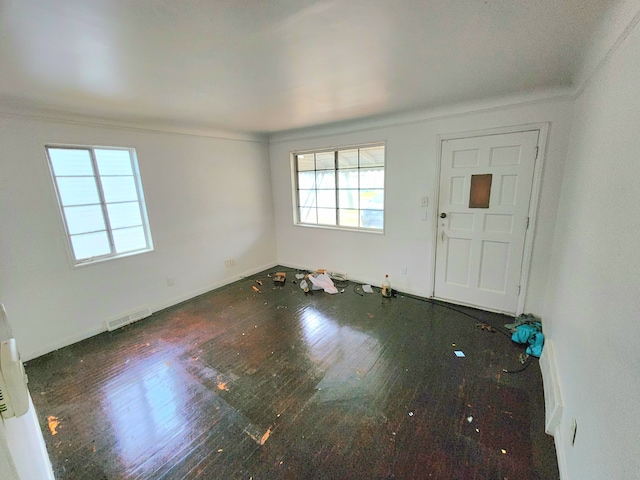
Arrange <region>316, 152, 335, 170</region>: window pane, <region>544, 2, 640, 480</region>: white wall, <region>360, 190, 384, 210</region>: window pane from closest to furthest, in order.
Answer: <region>544, 2, 640, 480</region>: white wall → <region>360, 190, 384, 210</region>: window pane → <region>316, 152, 335, 170</region>: window pane

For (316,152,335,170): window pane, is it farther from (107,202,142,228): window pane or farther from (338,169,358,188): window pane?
(107,202,142,228): window pane

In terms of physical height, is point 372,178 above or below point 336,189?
above

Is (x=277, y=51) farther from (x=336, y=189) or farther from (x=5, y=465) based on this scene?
(x=336, y=189)

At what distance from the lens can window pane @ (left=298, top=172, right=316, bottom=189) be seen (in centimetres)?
444

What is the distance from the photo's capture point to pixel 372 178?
376 centimetres

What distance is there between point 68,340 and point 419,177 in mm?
4243

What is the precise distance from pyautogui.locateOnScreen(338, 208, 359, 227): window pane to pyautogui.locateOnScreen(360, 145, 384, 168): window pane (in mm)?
694

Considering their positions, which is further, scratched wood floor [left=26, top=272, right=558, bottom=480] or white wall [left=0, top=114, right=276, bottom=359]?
white wall [left=0, top=114, right=276, bottom=359]

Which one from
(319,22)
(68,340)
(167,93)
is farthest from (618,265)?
(68,340)

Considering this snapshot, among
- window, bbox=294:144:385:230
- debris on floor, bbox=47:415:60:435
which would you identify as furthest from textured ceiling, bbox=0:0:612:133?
debris on floor, bbox=47:415:60:435

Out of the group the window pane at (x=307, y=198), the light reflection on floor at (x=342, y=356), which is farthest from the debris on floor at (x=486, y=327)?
the window pane at (x=307, y=198)

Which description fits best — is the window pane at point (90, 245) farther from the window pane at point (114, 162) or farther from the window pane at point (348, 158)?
the window pane at point (348, 158)

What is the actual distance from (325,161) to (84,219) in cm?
309

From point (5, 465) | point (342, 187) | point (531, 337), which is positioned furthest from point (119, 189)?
point (531, 337)
